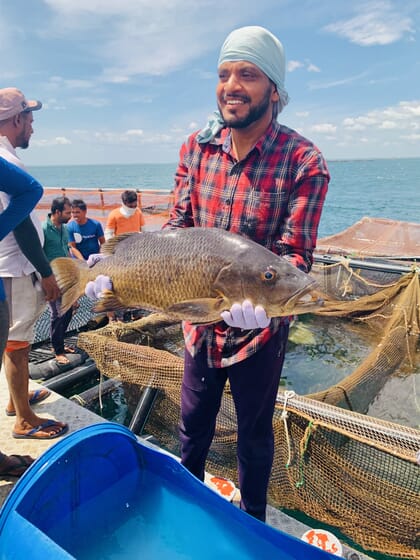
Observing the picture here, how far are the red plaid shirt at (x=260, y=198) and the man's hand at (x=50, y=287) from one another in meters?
1.45

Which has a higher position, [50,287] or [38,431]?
[50,287]

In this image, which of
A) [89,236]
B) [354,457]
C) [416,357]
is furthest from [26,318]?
[416,357]

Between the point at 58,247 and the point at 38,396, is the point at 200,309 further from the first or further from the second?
the point at 58,247

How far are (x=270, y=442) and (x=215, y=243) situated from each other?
125 cm

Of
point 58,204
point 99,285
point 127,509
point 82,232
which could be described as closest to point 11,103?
point 99,285

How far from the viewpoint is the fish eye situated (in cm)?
197

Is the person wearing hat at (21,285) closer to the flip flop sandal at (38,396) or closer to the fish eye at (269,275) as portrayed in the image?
the flip flop sandal at (38,396)

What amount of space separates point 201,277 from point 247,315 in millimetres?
299

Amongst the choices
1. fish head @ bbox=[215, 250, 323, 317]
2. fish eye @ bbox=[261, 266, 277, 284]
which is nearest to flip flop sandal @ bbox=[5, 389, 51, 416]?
fish head @ bbox=[215, 250, 323, 317]

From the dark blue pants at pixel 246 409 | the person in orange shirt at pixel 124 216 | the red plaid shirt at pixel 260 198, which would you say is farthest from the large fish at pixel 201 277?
the person in orange shirt at pixel 124 216

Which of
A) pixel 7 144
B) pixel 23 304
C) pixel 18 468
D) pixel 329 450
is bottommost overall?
pixel 18 468

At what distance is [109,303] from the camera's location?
216cm

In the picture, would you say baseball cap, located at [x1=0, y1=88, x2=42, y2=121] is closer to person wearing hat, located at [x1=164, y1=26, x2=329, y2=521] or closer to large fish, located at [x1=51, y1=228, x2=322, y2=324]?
person wearing hat, located at [x1=164, y1=26, x2=329, y2=521]

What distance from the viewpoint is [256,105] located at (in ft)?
6.91
